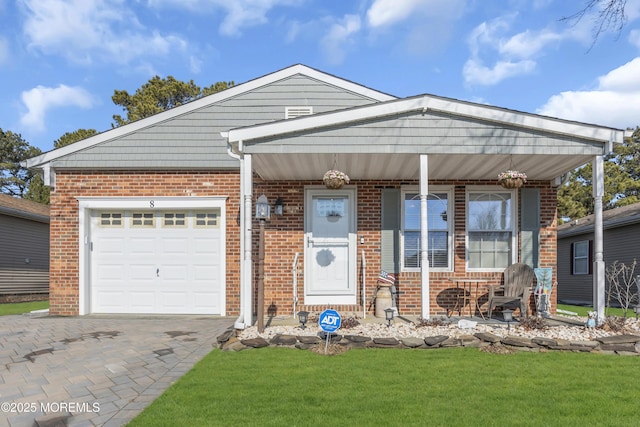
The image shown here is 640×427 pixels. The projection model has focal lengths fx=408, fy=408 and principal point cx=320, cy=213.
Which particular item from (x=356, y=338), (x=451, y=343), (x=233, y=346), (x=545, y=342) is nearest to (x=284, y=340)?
(x=233, y=346)

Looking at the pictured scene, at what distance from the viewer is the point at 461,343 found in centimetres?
528

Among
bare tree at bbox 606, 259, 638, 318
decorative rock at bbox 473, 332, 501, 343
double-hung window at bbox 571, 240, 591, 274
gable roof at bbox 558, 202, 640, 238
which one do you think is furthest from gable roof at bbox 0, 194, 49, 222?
double-hung window at bbox 571, 240, 591, 274

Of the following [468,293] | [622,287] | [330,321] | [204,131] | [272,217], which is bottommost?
[622,287]

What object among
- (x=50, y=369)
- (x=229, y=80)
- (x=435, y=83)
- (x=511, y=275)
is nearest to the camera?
(x=50, y=369)

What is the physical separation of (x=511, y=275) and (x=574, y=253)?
10.6m

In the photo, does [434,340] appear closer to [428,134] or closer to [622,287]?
[428,134]

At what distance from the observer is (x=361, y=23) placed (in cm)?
1215

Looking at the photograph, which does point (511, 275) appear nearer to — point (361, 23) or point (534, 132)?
point (534, 132)

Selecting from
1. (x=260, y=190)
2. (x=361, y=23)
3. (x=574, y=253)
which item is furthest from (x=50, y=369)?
(x=574, y=253)

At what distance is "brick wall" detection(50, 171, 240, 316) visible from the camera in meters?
8.16

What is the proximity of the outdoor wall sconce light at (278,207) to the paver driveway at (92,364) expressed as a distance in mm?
2197

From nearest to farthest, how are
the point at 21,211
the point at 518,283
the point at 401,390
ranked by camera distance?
the point at 401,390 → the point at 518,283 → the point at 21,211

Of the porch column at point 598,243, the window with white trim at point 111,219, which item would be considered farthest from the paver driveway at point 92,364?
the porch column at point 598,243

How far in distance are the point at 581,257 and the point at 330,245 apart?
11.8 m
